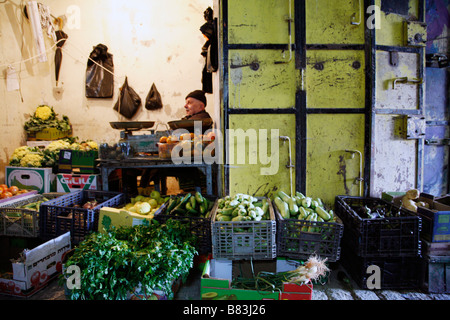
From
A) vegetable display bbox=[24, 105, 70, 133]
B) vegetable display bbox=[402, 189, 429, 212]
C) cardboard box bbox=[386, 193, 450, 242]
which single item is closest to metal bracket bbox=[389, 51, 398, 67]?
vegetable display bbox=[402, 189, 429, 212]

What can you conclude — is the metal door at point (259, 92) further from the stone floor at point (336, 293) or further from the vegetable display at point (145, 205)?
the stone floor at point (336, 293)

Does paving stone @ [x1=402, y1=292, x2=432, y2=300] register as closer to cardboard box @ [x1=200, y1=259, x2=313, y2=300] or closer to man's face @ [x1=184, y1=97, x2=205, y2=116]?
cardboard box @ [x1=200, y1=259, x2=313, y2=300]

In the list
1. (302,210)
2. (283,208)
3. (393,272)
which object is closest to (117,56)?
(283,208)

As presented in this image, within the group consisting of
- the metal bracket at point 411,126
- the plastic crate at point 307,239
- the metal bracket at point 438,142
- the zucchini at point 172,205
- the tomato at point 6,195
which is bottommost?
the plastic crate at point 307,239

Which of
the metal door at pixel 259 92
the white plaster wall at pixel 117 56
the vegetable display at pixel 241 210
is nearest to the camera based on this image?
the vegetable display at pixel 241 210

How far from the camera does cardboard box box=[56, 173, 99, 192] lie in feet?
13.3

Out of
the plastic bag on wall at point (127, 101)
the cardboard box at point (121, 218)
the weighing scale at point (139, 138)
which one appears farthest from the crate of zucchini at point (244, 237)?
the plastic bag on wall at point (127, 101)

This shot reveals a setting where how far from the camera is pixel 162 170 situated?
4.57m

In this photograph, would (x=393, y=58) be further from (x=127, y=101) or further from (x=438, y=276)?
(x=127, y=101)

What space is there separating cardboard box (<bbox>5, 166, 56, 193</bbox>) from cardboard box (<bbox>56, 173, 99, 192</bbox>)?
0.17 m

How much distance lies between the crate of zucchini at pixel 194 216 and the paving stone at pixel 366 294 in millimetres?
1535

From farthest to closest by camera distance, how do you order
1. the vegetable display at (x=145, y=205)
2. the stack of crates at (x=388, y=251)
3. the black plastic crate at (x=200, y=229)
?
the vegetable display at (x=145, y=205) < the black plastic crate at (x=200, y=229) < the stack of crates at (x=388, y=251)

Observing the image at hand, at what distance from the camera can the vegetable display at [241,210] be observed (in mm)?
2871

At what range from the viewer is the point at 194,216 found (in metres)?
3.08
